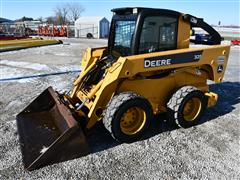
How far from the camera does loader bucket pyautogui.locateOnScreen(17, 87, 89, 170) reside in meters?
3.28

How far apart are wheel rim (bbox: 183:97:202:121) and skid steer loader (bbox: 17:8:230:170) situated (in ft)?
0.06

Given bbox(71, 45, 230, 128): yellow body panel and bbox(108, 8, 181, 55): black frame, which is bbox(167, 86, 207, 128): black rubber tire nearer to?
bbox(71, 45, 230, 128): yellow body panel

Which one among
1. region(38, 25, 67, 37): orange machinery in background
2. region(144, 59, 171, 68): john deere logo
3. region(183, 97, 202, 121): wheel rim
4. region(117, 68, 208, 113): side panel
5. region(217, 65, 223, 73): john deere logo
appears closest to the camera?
region(144, 59, 171, 68): john deere logo

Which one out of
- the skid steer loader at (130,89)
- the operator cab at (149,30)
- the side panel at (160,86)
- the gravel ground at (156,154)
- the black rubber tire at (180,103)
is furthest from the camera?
the black rubber tire at (180,103)

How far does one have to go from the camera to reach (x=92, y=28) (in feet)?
106

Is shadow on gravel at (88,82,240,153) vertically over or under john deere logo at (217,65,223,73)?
under

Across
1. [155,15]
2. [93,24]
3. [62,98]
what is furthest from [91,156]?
[93,24]

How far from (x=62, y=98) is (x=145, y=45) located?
1737mm

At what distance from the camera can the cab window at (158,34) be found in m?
4.00

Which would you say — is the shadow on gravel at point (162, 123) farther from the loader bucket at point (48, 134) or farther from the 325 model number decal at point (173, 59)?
the 325 model number decal at point (173, 59)

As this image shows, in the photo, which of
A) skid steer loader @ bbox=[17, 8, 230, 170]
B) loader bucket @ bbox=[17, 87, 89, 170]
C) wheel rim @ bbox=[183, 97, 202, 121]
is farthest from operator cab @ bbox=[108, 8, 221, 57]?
loader bucket @ bbox=[17, 87, 89, 170]

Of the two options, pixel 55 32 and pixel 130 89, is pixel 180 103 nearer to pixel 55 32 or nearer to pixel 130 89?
pixel 130 89

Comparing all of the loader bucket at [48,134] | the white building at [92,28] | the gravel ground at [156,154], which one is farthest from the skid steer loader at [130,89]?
the white building at [92,28]

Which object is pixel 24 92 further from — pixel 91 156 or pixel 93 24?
pixel 93 24
